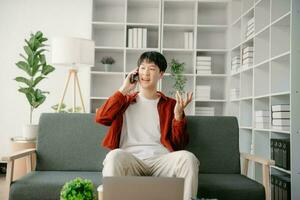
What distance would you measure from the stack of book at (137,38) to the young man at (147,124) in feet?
8.17

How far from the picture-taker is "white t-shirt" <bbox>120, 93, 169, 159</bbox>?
2.43 m

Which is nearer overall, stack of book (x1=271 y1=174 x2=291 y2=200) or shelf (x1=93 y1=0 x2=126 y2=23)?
stack of book (x1=271 y1=174 x2=291 y2=200)

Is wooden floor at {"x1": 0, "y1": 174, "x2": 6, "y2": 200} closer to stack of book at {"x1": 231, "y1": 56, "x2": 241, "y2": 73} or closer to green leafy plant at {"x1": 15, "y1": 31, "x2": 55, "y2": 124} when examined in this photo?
green leafy plant at {"x1": 15, "y1": 31, "x2": 55, "y2": 124}

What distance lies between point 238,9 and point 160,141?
3250 millimetres

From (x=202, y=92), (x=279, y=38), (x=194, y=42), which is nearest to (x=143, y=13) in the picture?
(x=194, y=42)

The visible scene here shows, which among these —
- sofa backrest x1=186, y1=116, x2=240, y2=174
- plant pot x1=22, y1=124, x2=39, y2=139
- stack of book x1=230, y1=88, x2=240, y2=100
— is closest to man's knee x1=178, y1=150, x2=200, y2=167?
sofa backrest x1=186, y1=116, x2=240, y2=174

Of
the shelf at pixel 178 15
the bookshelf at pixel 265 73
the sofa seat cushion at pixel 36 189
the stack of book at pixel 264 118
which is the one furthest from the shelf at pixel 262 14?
the sofa seat cushion at pixel 36 189

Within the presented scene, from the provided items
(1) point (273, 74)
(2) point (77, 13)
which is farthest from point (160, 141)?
(2) point (77, 13)

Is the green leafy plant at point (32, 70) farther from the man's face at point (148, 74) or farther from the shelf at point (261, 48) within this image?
the shelf at point (261, 48)

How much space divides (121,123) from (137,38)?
9.00 ft

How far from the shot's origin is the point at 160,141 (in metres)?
2.50

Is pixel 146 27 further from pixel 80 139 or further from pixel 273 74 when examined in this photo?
pixel 80 139

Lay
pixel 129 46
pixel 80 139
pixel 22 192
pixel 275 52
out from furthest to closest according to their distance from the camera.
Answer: pixel 129 46 < pixel 275 52 < pixel 80 139 < pixel 22 192

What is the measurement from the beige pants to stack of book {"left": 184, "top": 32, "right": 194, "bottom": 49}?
10.1 feet
